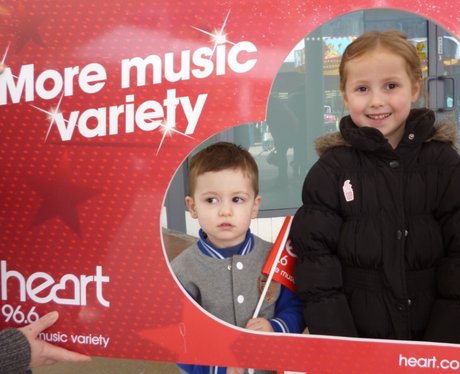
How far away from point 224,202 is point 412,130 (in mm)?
340

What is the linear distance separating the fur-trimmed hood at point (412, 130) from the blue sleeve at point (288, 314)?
258 millimetres

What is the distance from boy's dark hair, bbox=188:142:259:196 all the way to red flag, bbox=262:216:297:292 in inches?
4.8

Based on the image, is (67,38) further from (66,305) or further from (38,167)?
(66,305)

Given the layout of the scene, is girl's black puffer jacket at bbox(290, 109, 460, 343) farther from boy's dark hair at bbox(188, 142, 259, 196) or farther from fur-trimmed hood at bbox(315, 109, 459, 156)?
boy's dark hair at bbox(188, 142, 259, 196)

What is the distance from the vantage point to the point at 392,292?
34.6 inches

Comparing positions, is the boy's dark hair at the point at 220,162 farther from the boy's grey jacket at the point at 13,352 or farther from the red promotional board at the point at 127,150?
the boy's grey jacket at the point at 13,352

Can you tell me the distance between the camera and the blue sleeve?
2.96ft

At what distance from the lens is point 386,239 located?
87 centimetres

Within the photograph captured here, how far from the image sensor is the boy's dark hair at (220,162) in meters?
0.99

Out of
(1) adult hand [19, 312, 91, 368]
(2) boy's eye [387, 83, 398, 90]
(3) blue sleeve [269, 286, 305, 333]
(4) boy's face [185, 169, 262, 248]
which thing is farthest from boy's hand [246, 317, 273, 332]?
(2) boy's eye [387, 83, 398, 90]

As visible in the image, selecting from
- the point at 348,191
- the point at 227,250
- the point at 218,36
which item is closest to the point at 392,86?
the point at 348,191

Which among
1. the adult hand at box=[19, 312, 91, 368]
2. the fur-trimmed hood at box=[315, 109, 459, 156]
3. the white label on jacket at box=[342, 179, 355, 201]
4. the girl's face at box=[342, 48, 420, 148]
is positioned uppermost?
the girl's face at box=[342, 48, 420, 148]

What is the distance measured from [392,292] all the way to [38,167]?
605mm

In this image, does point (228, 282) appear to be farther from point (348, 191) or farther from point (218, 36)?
point (218, 36)
